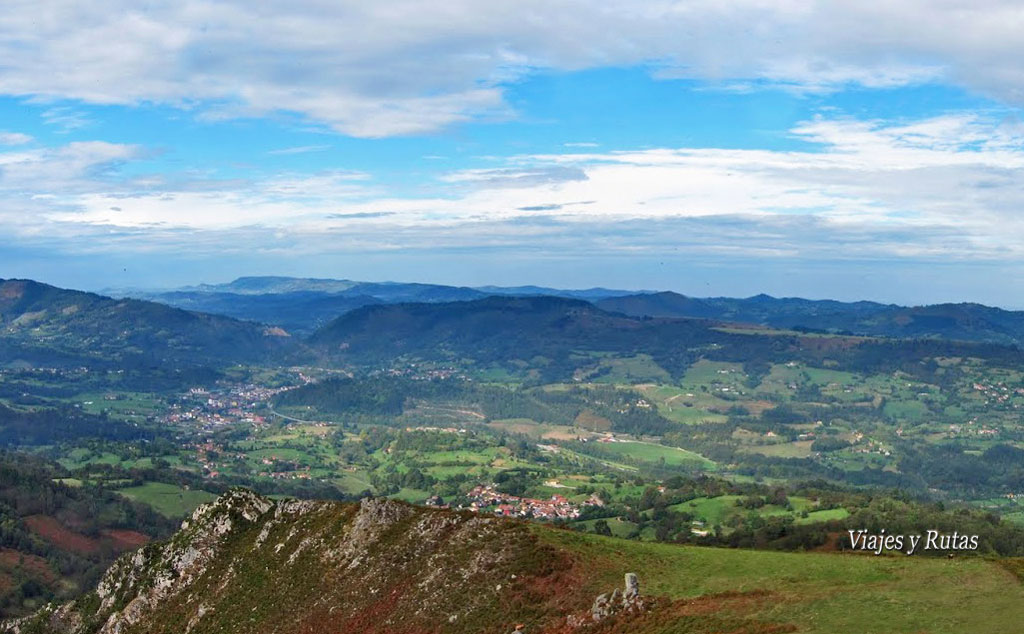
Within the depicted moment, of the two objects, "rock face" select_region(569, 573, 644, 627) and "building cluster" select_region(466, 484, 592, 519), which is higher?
"rock face" select_region(569, 573, 644, 627)

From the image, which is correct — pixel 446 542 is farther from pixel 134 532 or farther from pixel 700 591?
pixel 134 532

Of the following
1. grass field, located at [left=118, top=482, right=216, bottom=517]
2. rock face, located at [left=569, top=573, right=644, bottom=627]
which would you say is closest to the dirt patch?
grass field, located at [left=118, top=482, right=216, bottom=517]

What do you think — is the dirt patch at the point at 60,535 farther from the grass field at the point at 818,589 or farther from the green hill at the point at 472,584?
the grass field at the point at 818,589

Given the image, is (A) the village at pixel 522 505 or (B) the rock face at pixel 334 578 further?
(A) the village at pixel 522 505

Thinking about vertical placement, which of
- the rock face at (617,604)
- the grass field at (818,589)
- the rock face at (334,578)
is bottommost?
the rock face at (334,578)

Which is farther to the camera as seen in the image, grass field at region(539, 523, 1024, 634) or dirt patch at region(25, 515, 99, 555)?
dirt patch at region(25, 515, 99, 555)

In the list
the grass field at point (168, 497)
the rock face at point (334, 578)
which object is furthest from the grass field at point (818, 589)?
the grass field at point (168, 497)

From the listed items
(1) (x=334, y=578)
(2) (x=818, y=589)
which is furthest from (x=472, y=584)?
(2) (x=818, y=589)

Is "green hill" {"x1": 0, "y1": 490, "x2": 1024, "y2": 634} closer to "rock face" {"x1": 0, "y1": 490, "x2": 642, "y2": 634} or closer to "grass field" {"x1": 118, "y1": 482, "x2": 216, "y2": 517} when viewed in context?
"rock face" {"x1": 0, "y1": 490, "x2": 642, "y2": 634}
